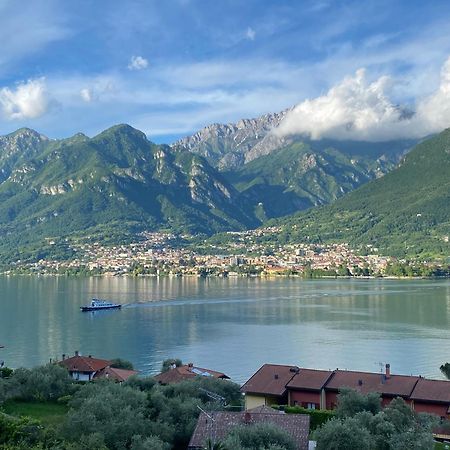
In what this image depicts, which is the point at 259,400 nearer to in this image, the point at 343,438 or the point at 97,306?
the point at 343,438

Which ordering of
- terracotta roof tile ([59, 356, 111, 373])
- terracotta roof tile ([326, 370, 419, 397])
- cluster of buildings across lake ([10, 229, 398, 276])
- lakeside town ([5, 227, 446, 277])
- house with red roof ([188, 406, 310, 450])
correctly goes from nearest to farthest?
1. house with red roof ([188, 406, 310, 450])
2. terracotta roof tile ([326, 370, 419, 397])
3. terracotta roof tile ([59, 356, 111, 373])
4. lakeside town ([5, 227, 446, 277])
5. cluster of buildings across lake ([10, 229, 398, 276])

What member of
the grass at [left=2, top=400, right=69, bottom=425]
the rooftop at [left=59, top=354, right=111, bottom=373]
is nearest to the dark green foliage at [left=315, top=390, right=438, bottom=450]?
the grass at [left=2, top=400, right=69, bottom=425]

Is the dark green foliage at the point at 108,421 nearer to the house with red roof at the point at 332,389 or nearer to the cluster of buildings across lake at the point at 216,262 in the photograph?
the house with red roof at the point at 332,389

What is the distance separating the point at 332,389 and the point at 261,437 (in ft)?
34.7

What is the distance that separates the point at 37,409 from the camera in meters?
25.4

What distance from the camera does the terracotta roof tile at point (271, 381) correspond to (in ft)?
88.9

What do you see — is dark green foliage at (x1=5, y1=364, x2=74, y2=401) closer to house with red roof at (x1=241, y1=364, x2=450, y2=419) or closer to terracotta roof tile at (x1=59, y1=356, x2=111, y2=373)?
terracotta roof tile at (x1=59, y1=356, x2=111, y2=373)

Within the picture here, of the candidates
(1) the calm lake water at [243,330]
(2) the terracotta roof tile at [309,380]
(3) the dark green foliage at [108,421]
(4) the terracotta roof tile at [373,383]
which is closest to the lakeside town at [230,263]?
(1) the calm lake water at [243,330]

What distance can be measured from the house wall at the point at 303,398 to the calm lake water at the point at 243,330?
435 inches

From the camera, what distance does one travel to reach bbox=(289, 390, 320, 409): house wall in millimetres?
26891

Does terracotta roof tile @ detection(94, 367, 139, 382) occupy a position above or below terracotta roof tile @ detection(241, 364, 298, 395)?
below

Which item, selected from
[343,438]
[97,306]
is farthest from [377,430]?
[97,306]

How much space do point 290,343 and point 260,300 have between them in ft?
116

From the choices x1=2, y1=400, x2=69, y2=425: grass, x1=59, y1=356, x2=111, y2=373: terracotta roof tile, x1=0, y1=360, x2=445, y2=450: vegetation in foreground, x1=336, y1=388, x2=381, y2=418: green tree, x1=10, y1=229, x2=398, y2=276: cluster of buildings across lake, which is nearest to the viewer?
x1=0, y1=360, x2=445, y2=450: vegetation in foreground
